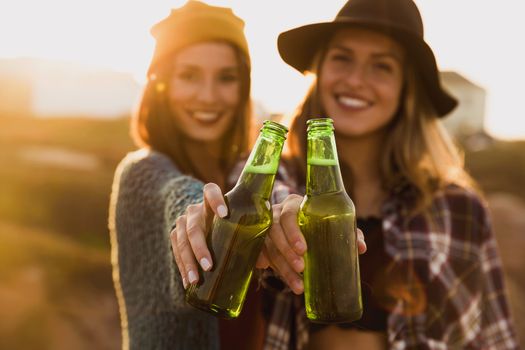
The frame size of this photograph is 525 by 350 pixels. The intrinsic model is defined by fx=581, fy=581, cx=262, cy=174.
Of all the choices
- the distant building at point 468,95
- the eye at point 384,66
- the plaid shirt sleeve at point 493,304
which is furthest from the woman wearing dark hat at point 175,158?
the distant building at point 468,95

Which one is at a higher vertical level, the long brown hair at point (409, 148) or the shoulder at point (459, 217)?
the long brown hair at point (409, 148)

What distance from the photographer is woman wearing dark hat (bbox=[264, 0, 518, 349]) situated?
2.64 m

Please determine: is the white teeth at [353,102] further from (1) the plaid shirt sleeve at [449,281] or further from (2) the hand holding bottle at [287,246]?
(2) the hand holding bottle at [287,246]

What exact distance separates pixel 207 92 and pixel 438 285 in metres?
1.49

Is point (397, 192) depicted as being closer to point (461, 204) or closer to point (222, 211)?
point (461, 204)

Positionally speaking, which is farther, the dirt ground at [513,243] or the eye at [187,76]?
the dirt ground at [513,243]

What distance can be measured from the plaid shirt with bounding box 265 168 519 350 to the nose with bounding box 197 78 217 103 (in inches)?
25.3

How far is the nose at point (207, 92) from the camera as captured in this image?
2969 mm

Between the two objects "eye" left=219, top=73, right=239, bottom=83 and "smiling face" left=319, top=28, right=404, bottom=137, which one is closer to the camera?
"smiling face" left=319, top=28, right=404, bottom=137

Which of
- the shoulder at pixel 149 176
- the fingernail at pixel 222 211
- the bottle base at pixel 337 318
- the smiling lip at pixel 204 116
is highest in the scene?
the fingernail at pixel 222 211

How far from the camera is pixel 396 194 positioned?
296 cm

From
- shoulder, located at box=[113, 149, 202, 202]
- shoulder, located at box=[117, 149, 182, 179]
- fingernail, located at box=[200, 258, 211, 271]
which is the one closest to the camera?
fingernail, located at box=[200, 258, 211, 271]

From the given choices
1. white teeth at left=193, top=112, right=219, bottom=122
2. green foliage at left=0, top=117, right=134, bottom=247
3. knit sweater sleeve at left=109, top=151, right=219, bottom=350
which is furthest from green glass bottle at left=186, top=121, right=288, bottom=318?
green foliage at left=0, top=117, right=134, bottom=247

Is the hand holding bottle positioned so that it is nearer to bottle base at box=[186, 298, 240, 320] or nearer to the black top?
bottle base at box=[186, 298, 240, 320]
